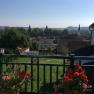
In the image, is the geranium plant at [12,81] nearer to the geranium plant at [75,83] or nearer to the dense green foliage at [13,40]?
the geranium plant at [75,83]

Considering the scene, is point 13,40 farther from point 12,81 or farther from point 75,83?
point 75,83

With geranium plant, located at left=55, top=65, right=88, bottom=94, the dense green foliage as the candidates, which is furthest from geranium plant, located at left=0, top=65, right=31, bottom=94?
the dense green foliage

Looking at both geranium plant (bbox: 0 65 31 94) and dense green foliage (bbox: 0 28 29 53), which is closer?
geranium plant (bbox: 0 65 31 94)

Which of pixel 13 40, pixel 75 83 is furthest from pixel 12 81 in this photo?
pixel 13 40

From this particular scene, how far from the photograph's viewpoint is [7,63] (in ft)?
20.9

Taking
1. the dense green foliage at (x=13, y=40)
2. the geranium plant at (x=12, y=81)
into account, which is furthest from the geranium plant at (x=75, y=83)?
the dense green foliage at (x=13, y=40)

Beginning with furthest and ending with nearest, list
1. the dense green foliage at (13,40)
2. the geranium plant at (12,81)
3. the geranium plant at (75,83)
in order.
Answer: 1. the dense green foliage at (13,40)
2. the geranium plant at (12,81)
3. the geranium plant at (75,83)

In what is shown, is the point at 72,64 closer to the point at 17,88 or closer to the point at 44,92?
the point at 44,92

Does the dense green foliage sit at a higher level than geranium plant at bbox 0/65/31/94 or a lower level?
lower

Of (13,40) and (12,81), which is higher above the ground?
(12,81)

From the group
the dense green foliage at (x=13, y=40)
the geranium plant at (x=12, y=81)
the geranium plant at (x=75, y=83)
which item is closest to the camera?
the geranium plant at (x=75, y=83)

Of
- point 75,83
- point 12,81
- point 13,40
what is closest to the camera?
point 75,83

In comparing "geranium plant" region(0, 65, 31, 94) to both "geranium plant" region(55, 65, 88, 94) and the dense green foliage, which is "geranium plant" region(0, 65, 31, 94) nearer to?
"geranium plant" region(55, 65, 88, 94)

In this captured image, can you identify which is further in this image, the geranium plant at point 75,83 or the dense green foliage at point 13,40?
the dense green foliage at point 13,40
